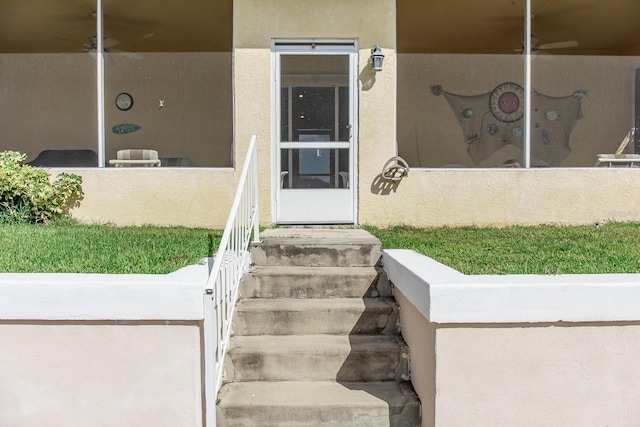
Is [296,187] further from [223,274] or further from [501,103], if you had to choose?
[501,103]

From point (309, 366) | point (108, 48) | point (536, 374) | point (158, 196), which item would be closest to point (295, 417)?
point (309, 366)

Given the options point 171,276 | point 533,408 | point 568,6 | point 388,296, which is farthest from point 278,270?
point 568,6

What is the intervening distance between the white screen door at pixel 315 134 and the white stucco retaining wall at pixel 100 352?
3286 mm

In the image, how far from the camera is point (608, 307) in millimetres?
2326

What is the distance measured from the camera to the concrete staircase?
101 inches

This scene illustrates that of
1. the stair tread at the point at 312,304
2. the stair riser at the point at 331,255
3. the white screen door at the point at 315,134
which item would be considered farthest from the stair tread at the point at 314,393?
the white screen door at the point at 315,134

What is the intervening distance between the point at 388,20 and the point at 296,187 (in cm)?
213

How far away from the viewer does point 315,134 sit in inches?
219

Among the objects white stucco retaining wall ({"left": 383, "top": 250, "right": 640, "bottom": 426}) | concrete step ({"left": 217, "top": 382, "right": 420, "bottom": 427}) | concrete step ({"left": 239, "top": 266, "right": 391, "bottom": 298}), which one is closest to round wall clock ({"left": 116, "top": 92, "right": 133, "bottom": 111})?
concrete step ({"left": 239, "top": 266, "right": 391, "bottom": 298})

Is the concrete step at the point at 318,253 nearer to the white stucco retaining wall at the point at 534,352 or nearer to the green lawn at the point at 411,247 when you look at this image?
the green lawn at the point at 411,247

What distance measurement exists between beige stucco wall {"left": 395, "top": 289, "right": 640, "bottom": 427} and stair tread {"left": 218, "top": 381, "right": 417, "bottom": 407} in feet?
1.25

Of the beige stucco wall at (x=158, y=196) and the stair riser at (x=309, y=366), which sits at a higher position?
the beige stucco wall at (x=158, y=196)

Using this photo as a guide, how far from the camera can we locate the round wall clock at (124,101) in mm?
9375

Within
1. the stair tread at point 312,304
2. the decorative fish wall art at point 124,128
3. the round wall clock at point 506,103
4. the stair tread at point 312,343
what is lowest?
the stair tread at point 312,343
